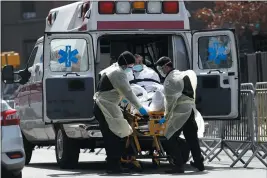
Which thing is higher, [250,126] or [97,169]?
[250,126]

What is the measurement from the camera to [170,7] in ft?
51.3

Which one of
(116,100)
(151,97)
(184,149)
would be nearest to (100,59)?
(151,97)

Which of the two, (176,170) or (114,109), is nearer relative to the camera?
(176,170)

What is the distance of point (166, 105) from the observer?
46.8 feet

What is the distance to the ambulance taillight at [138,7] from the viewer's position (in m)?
15.3

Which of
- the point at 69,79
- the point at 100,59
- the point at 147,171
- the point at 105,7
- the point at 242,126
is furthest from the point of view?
the point at 100,59

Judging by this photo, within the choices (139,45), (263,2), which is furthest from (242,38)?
(139,45)

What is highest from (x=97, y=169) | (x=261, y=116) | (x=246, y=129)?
(x=261, y=116)

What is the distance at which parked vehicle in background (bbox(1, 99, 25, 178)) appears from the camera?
38.7 ft

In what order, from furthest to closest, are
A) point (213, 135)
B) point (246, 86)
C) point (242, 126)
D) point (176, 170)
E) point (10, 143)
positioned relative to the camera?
1. point (213, 135)
2. point (246, 86)
3. point (242, 126)
4. point (176, 170)
5. point (10, 143)

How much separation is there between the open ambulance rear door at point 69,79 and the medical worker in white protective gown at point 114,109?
1.95 feet

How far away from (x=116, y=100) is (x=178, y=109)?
0.93m

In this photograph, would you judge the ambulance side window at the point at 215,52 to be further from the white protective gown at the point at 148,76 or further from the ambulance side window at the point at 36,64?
the ambulance side window at the point at 36,64

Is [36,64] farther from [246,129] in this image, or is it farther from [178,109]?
[246,129]
